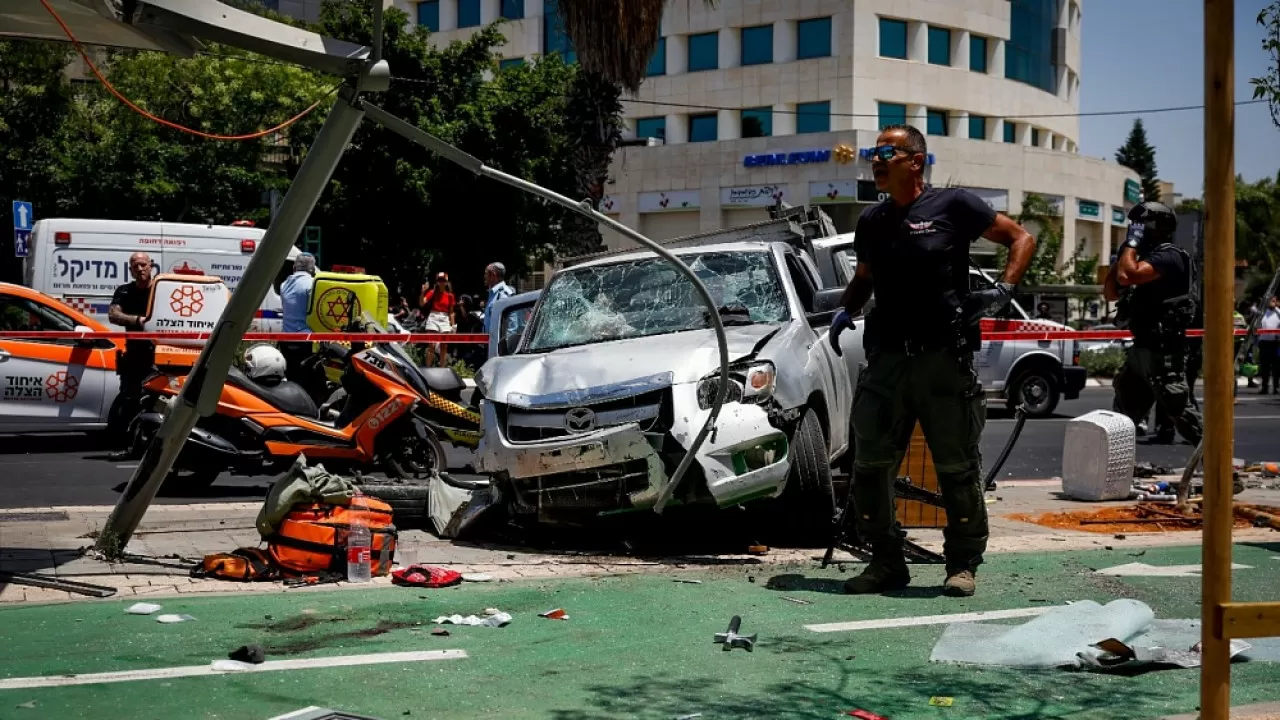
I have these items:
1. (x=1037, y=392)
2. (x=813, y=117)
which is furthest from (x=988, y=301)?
(x=813, y=117)

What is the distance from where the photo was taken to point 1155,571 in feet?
24.0

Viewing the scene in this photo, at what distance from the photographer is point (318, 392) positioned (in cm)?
1387

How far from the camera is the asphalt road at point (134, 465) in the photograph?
1059cm

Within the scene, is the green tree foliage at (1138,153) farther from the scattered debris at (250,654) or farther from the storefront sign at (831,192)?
the scattered debris at (250,654)

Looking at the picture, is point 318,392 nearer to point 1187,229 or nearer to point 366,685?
point 366,685

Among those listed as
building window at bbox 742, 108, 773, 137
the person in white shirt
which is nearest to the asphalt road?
the person in white shirt

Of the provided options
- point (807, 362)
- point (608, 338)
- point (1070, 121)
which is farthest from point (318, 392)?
point (1070, 121)

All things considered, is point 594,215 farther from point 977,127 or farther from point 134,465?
point 977,127

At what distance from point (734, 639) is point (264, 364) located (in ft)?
20.7

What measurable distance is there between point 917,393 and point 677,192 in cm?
4402

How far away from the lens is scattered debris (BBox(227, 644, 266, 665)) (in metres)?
5.17

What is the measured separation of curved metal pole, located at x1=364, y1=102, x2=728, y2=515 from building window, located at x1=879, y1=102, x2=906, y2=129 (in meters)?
41.9

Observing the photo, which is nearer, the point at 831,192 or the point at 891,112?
the point at 831,192

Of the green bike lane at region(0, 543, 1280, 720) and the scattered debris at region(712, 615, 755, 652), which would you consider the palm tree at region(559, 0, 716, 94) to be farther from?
the scattered debris at region(712, 615, 755, 652)
